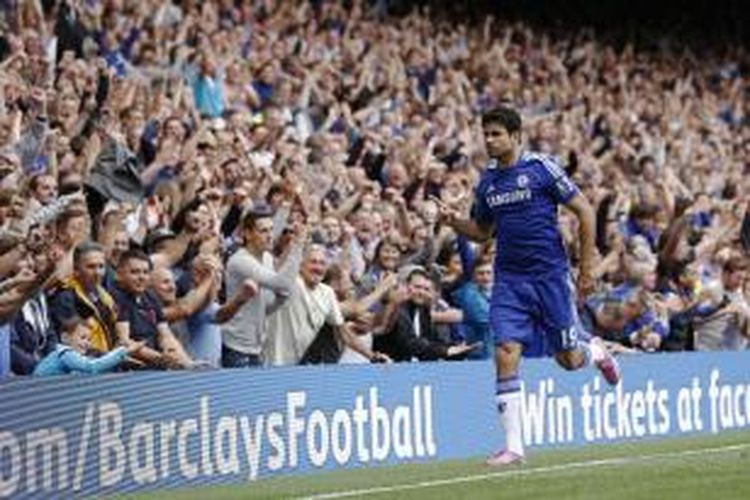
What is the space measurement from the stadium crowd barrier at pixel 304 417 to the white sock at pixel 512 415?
157cm

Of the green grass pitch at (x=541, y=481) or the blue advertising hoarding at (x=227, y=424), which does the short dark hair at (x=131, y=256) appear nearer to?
the blue advertising hoarding at (x=227, y=424)

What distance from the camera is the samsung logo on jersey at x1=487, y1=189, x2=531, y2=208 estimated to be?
46.2 ft

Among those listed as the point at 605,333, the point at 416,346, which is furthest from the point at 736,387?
the point at 416,346

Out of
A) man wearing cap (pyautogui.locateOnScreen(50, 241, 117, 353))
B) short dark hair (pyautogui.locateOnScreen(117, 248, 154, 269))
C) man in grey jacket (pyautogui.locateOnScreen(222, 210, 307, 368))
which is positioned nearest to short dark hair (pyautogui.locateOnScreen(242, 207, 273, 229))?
man in grey jacket (pyautogui.locateOnScreen(222, 210, 307, 368))

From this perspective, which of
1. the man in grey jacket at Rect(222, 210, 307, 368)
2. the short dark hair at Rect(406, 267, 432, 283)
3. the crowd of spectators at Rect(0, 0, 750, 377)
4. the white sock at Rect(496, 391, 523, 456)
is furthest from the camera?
the short dark hair at Rect(406, 267, 432, 283)

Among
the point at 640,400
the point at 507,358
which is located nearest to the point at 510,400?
the point at 507,358

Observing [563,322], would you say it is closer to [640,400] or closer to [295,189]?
[295,189]

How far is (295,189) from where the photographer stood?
59.3 feet

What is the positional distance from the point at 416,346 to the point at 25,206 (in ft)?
13.9

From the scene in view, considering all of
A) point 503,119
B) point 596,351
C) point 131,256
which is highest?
point 503,119

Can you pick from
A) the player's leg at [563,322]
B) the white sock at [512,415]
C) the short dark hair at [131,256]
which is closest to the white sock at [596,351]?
the player's leg at [563,322]

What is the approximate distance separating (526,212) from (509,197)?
157 millimetres

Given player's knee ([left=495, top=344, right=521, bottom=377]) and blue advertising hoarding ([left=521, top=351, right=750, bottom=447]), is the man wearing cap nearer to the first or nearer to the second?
player's knee ([left=495, top=344, right=521, bottom=377])

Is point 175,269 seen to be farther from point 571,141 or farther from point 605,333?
point 571,141
